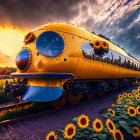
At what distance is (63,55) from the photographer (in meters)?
3.35

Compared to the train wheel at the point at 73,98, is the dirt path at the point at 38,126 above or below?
below

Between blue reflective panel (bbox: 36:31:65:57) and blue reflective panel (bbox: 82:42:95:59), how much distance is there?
1.01 m

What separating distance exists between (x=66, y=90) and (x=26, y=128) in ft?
5.91

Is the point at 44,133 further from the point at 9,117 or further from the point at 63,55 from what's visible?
the point at 63,55

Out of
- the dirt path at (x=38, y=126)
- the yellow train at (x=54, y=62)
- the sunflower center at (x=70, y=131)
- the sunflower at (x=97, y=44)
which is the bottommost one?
the dirt path at (x=38, y=126)

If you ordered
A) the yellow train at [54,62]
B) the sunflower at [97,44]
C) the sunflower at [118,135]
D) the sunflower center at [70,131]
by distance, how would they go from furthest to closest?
the sunflower at [97,44] → the yellow train at [54,62] → the sunflower center at [70,131] → the sunflower at [118,135]

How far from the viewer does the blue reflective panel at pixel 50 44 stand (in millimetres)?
3295

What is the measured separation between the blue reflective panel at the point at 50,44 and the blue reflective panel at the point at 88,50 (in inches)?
39.8

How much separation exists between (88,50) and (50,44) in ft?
5.66

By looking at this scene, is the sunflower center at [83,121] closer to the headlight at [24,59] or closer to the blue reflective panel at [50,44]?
the blue reflective panel at [50,44]

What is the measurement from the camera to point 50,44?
336cm

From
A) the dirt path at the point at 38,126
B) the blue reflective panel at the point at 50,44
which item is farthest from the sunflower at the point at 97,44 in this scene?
the dirt path at the point at 38,126

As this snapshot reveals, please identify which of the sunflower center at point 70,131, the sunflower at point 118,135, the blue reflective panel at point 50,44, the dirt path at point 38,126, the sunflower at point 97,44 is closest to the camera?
the sunflower at point 118,135

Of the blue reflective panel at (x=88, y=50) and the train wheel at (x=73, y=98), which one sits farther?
the train wheel at (x=73, y=98)
